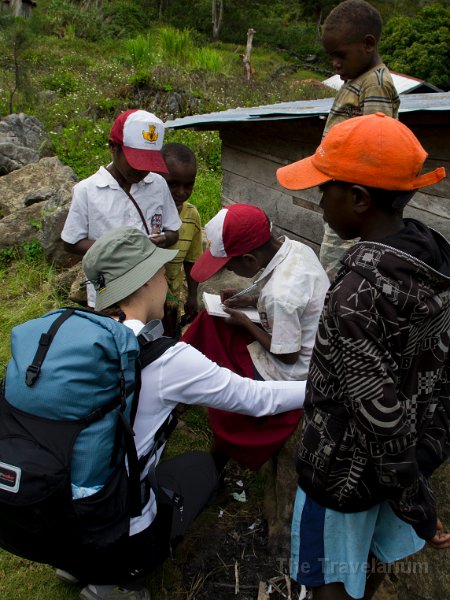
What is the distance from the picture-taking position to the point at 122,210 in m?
3.13

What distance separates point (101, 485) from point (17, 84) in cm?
1357

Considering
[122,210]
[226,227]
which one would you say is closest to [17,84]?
[122,210]

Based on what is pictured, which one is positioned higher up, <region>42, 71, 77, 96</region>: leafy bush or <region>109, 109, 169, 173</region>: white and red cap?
<region>109, 109, 169, 173</region>: white and red cap

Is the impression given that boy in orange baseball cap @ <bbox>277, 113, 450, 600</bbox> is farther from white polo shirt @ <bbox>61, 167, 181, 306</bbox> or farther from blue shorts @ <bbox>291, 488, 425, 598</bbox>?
white polo shirt @ <bbox>61, 167, 181, 306</bbox>

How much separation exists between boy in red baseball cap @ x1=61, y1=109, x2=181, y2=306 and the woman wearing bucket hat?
981mm

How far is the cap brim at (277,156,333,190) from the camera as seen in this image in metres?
1.50

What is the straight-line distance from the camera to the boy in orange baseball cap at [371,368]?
1.35 meters

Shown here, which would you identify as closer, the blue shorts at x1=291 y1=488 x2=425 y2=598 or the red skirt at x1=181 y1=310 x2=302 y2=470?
the blue shorts at x1=291 y1=488 x2=425 y2=598

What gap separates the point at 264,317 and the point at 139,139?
130 centimetres

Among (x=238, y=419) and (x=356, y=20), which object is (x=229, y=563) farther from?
(x=356, y=20)

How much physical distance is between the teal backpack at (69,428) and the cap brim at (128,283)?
0.19m

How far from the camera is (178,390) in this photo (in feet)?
6.25

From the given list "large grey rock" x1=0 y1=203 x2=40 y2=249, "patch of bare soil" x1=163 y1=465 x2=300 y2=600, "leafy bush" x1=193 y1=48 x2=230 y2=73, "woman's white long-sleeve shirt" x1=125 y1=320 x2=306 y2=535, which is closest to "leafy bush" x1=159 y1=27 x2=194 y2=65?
"leafy bush" x1=193 y1=48 x2=230 y2=73

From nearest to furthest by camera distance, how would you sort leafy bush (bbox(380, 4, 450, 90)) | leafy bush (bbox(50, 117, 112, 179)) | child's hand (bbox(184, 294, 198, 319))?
child's hand (bbox(184, 294, 198, 319)), leafy bush (bbox(50, 117, 112, 179)), leafy bush (bbox(380, 4, 450, 90))
